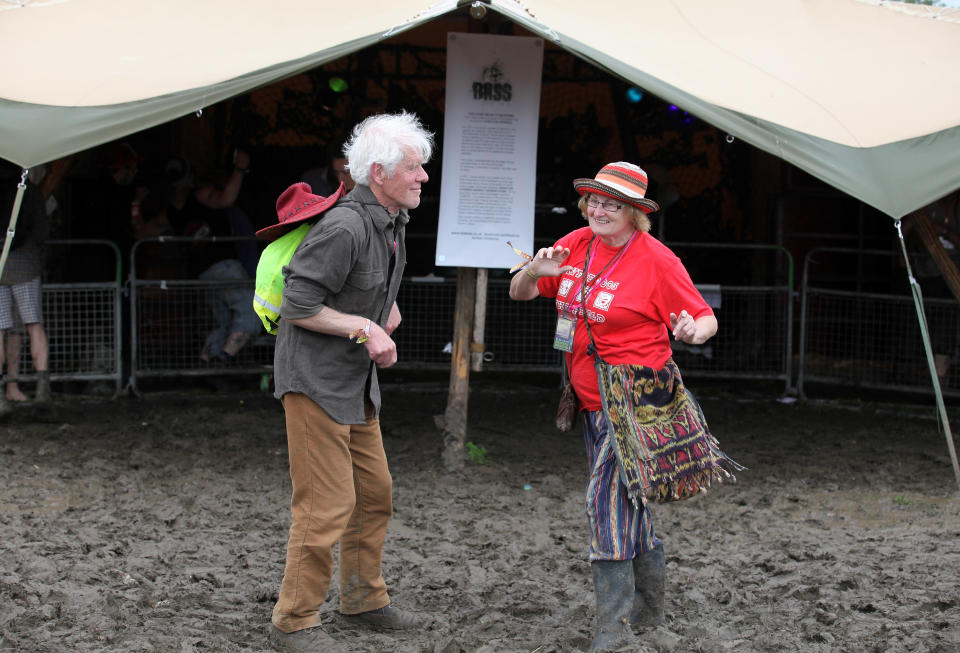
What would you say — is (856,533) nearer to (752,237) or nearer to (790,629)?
(790,629)

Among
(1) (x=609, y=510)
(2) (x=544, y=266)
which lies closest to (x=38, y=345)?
(2) (x=544, y=266)

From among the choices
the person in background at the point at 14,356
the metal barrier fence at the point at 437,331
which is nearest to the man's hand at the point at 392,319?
the metal barrier fence at the point at 437,331

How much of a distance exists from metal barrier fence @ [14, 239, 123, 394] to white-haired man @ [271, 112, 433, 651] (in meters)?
5.01

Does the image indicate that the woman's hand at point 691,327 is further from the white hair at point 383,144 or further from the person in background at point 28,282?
the person in background at point 28,282

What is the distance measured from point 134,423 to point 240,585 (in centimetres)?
336

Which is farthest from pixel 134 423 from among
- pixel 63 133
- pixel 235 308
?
pixel 63 133

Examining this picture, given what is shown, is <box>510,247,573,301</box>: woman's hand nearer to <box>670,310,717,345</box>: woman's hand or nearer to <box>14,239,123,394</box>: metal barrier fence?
<box>670,310,717,345</box>: woman's hand

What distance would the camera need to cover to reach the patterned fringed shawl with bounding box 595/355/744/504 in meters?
3.76

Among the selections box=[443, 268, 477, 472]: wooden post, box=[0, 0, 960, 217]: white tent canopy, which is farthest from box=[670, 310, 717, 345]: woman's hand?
box=[443, 268, 477, 472]: wooden post

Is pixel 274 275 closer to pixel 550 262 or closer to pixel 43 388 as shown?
pixel 550 262

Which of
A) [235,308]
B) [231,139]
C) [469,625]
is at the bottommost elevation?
[469,625]

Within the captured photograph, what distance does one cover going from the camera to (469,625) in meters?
4.16

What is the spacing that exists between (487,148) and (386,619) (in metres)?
3.31

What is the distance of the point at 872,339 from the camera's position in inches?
341
